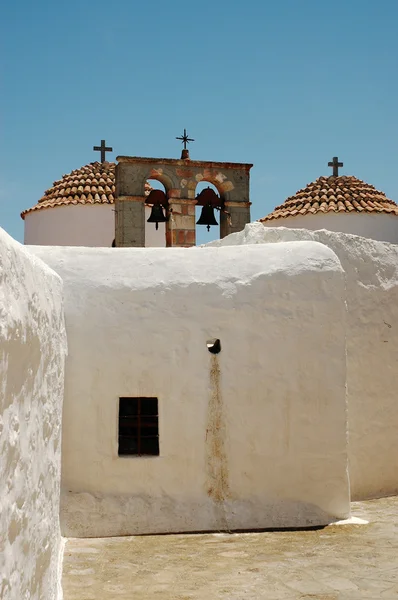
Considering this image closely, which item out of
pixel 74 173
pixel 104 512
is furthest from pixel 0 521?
pixel 74 173

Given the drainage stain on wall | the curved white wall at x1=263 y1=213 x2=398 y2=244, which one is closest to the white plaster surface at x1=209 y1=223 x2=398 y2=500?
the drainage stain on wall

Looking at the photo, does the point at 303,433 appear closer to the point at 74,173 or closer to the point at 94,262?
the point at 94,262

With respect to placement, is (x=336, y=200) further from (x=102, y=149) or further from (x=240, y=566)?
(x=240, y=566)

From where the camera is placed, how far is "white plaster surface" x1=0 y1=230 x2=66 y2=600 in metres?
3.34

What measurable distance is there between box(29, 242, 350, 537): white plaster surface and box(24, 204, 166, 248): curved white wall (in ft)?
23.7

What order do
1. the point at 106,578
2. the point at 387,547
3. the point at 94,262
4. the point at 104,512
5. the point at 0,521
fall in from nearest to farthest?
the point at 0,521, the point at 106,578, the point at 387,547, the point at 104,512, the point at 94,262

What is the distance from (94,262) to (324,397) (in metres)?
2.75

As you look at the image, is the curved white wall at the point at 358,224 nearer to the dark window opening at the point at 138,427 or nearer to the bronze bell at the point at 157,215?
the bronze bell at the point at 157,215

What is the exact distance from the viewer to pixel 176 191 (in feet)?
32.4

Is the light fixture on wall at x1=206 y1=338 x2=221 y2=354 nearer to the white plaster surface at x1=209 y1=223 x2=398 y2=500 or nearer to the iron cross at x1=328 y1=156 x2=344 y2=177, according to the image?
the white plaster surface at x1=209 y1=223 x2=398 y2=500

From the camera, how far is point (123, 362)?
757cm

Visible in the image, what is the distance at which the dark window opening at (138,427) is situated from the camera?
7.57m

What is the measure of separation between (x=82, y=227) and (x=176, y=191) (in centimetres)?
564

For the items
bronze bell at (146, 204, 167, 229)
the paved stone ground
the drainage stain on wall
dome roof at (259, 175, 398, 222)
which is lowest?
the paved stone ground
